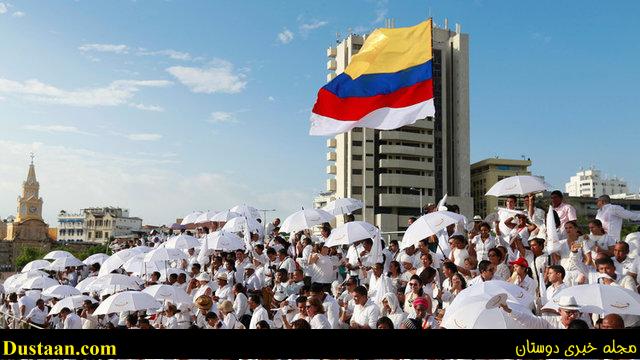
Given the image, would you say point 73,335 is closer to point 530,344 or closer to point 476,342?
point 476,342

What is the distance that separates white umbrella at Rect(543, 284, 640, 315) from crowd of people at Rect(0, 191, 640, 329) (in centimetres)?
9

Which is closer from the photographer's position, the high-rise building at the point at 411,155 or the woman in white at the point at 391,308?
the woman in white at the point at 391,308

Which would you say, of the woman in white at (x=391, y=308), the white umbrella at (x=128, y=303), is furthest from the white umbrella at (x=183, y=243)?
the woman in white at (x=391, y=308)

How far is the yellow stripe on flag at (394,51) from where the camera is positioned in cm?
1234

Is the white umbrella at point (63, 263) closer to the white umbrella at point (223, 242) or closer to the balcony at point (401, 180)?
the white umbrella at point (223, 242)

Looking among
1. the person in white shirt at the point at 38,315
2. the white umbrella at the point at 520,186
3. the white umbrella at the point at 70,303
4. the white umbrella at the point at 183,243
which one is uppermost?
the white umbrella at the point at 520,186

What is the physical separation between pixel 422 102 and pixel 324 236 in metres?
3.61

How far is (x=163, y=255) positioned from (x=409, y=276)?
292 inches

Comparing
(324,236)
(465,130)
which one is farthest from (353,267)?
(465,130)

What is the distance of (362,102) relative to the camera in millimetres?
12961

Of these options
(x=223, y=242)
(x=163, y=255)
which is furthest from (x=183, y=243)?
(x=223, y=242)

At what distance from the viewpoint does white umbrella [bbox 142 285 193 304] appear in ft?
36.9

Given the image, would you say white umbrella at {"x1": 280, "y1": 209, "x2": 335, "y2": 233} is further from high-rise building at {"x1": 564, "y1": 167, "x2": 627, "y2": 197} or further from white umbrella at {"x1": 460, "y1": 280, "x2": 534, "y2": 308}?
high-rise building at {"x1": 564, "y1": 167, "x2": 627, "y2": 197}

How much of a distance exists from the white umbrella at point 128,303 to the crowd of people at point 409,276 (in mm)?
371
